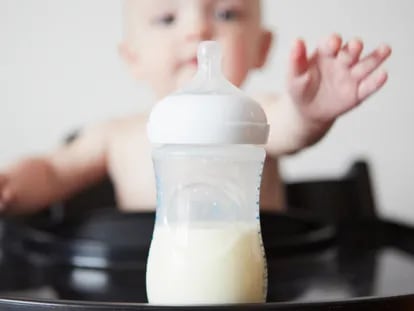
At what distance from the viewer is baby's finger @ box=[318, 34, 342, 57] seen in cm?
49

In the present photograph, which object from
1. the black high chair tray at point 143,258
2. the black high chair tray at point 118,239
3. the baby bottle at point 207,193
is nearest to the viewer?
the baby bottle at point 207,193

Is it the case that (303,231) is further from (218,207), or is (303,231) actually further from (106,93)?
(106,93)

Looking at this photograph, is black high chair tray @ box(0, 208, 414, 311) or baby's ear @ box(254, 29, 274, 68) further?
baby's ear @ box(254, 29, 274, 68)

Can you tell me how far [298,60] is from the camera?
500mm

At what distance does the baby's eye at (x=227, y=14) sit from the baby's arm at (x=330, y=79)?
9.5 inches

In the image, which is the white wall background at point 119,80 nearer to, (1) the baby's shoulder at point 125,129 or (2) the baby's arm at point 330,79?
(1) the baby's shoulder at point 125,129

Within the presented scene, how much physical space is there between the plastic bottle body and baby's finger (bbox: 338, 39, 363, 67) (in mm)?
87

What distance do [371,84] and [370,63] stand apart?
0.01 metres

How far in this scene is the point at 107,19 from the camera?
120 cm

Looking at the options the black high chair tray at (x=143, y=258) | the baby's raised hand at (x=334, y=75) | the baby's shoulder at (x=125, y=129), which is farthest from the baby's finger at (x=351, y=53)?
the baby's shoulder at (x=125, y=129)

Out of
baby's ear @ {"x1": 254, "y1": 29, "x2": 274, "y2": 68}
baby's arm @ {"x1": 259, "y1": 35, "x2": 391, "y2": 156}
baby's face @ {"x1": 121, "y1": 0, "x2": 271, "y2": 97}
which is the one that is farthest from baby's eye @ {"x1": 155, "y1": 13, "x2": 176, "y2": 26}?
baby's arm @ {"x1": 259, "y1": 35, "x2": 391, "y2": 156}

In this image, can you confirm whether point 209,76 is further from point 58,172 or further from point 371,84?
point 58,172

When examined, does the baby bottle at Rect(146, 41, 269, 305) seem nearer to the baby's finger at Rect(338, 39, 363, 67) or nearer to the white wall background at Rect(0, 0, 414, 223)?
the baby's finger at Rect(338, 39, 363, 67)

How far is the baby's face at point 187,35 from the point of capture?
76 centimetres
